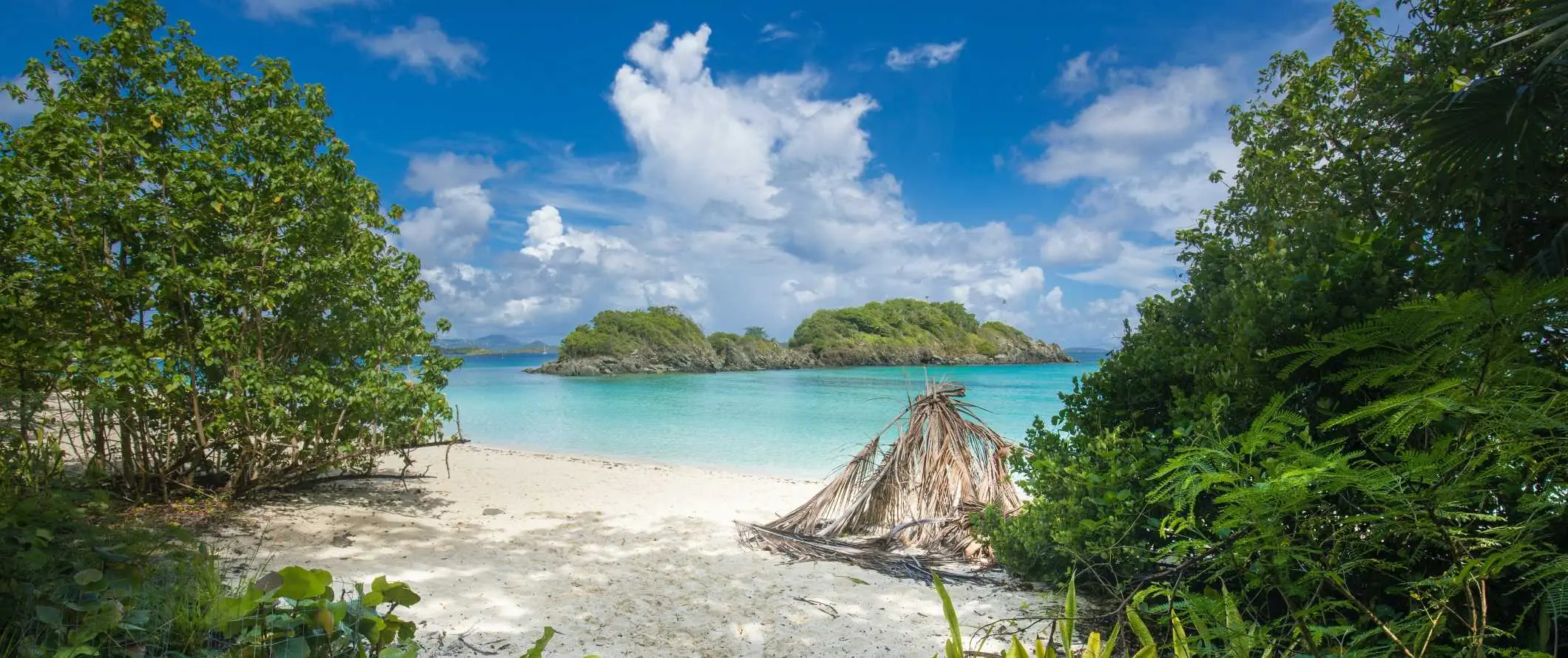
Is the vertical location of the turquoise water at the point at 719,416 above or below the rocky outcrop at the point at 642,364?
below

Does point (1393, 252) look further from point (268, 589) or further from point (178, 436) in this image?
point (178, 436)

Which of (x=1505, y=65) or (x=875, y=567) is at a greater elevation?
(x=1505, y=65)

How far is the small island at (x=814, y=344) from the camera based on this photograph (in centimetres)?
6469

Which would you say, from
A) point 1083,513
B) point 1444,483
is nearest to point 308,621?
point 1444,483

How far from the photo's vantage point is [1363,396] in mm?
3066

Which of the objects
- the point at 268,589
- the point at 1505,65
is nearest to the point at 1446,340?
the point at 1505,65

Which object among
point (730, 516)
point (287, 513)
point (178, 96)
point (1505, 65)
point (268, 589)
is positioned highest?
point (178, 96)

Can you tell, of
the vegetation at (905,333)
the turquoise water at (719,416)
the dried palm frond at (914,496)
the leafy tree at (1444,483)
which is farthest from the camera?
the vegetation at (905,333)

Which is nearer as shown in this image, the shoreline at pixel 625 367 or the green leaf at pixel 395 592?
the green leaf at pixel 395 592

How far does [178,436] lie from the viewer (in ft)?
21.1

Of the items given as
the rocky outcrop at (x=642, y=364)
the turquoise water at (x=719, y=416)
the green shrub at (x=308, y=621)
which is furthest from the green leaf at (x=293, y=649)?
the rocky outcrop at (x=642, y=364)

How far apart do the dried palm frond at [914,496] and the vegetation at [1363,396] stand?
0.85m

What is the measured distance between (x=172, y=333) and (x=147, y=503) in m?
1.62

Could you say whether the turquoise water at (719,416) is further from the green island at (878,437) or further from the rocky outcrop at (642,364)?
the rocky outcrop at (642,364)
